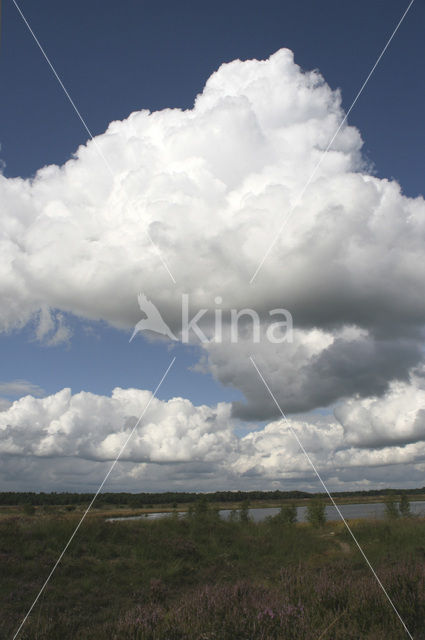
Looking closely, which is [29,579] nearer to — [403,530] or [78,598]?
[78,598]

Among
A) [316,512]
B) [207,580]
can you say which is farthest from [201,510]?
[316,512]

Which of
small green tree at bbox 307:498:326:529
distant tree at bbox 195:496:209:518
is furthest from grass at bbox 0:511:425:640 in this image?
small green tree at bbox 307:498:326:529

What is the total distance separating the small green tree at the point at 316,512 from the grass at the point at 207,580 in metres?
15.4

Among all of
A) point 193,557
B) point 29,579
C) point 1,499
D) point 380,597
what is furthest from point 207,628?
point 1,499

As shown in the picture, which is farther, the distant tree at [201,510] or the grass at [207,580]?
the distant tree at [201,510]

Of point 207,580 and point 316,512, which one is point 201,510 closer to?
point 207,580

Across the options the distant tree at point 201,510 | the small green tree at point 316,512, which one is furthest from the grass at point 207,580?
the small green tree at point 316,512

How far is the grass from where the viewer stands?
714 centimetres

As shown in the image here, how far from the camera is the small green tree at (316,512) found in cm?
4269

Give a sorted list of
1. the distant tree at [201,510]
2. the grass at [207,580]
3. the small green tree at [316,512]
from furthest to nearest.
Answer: the small green tree at [316,512] < the distant tree at [201,510] < the grass at [207,580]

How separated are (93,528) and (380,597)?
48.2ft

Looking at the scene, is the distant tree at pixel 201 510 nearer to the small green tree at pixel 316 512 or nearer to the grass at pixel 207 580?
the grass at pixel 207 580

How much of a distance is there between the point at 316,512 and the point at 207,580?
30876 mm

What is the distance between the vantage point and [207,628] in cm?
684
